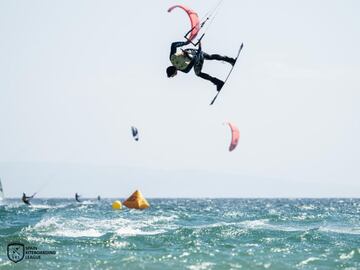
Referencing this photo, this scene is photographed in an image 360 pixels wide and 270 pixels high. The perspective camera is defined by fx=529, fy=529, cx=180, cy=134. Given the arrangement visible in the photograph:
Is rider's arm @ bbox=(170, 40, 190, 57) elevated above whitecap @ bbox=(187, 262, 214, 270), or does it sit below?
above

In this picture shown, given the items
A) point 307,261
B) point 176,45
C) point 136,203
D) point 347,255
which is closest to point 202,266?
point 307,261

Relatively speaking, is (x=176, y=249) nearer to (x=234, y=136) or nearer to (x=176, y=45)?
(x=234, y=136)

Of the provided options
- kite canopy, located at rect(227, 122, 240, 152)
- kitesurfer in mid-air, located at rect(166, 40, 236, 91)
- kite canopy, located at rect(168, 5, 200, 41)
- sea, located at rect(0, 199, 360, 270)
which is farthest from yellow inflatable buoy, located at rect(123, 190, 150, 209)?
kitesurfer in mid-air, located at rect(166, 40, 236, 91)

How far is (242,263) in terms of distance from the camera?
48.0ft

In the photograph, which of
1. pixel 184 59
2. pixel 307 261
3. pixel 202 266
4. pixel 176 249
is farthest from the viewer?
pixel 176 249

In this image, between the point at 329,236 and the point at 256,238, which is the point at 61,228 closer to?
the point at 256,238

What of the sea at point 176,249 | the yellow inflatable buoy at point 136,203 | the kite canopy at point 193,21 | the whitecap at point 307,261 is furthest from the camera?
the yellow inflatable buoy at point 136,203

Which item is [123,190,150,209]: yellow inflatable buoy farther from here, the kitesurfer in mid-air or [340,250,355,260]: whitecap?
the kitesurfer in mid-air

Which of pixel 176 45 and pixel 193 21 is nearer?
pixel 176 45

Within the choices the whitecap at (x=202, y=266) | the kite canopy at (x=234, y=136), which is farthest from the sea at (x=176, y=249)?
the kite canopy at (x=234, y=136)

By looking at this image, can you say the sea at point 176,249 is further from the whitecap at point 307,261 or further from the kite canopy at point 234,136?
the kite canopy at point 234,136

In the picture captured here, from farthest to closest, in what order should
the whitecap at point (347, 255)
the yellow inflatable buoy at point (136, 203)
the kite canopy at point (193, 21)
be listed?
the yellow inflatable buoy at point (136, 203) → the whitecap at point (347, 255) → the kite canopy at point (193, 21)

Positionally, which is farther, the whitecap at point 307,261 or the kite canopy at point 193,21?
the whitecap at point 307,261

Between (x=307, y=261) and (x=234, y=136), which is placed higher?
(x=234, y=136)
